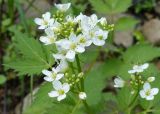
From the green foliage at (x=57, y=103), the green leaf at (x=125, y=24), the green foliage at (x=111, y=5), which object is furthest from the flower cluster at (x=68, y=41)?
the green leaf at (x=125, y=24)

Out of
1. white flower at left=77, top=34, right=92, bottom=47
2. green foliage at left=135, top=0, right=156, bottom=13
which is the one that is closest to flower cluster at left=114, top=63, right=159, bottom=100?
white flower at left=77, top=34, right=92, bottom=47

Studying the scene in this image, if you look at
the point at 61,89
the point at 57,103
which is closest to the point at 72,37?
the point at 61,89

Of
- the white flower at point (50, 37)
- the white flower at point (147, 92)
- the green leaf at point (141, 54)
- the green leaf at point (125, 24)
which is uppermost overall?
the green leaf at point (125, 24)

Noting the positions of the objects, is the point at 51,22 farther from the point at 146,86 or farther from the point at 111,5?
the point at 111,5

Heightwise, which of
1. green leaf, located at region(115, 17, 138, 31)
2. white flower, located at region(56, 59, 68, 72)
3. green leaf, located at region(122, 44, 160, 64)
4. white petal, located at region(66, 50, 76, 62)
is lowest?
white flower, located at region(56, 59, 68, 72)

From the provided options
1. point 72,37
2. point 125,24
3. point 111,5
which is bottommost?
point 72,37

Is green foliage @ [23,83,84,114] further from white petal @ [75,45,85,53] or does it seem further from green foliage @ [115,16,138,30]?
green foliage @ [115,16,138,30]

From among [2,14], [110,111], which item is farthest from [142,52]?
[2,14]

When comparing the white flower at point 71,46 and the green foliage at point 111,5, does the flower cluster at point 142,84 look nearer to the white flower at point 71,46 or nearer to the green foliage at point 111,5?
the white flower at point 71,46
